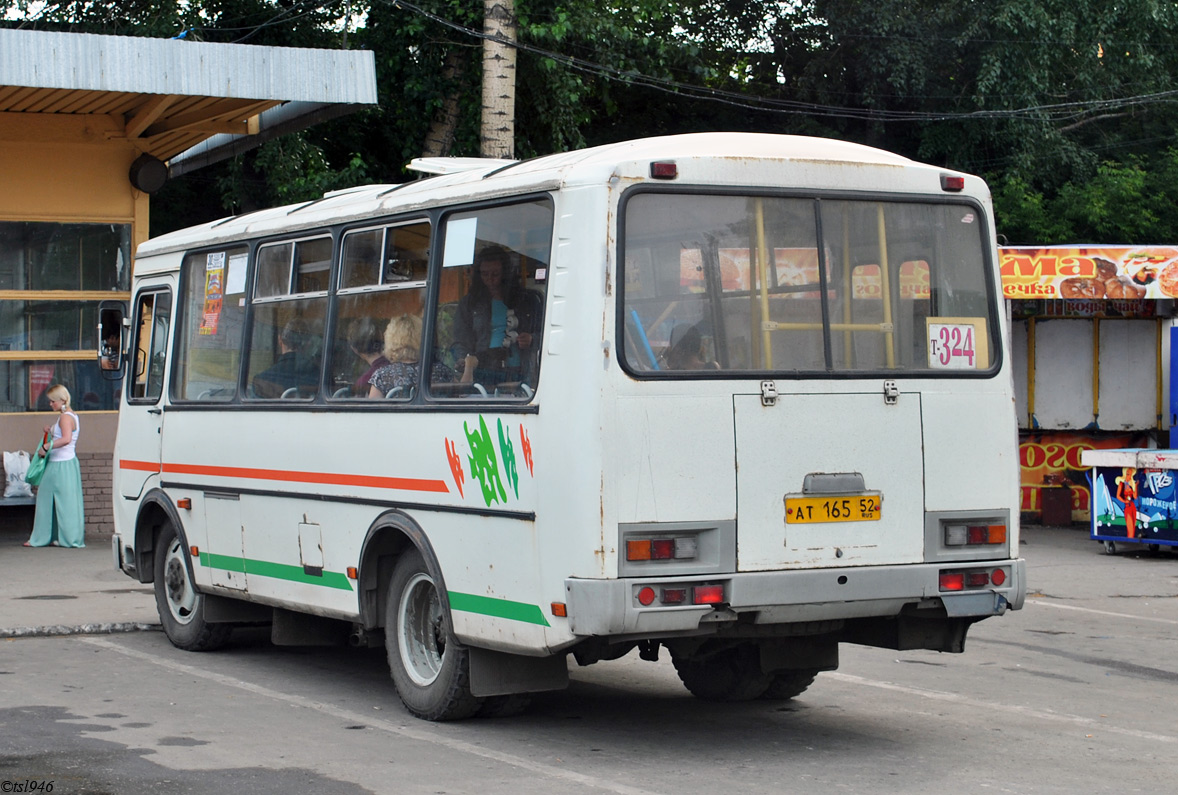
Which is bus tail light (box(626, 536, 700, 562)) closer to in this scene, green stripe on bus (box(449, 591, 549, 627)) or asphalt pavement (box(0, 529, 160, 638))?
green stripe on bus (box(449, 591, 549, 627))

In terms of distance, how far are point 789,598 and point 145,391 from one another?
5878 mm

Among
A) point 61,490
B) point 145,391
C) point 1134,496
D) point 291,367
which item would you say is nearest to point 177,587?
A: point 145,391

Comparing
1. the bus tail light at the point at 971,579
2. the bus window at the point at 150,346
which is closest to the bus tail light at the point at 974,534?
the bus tail light at the point at 971,579

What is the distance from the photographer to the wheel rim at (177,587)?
10523mm

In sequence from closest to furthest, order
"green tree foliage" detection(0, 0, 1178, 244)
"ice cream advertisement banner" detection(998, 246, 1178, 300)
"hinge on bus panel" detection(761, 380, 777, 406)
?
"hinge on bus panel" detection(761, 380, 777, 406)
"ice cream advertisement banner" detection(998, 246, 1178, 300)
"green tree foliage" detection(0, 0, 1178, 244)

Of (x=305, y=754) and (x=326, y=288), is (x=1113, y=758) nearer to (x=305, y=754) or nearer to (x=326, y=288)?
(x=305, y=754)

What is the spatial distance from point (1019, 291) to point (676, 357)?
1257 centimetres

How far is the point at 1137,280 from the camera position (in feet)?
59.8

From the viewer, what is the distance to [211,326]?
33.4 ft

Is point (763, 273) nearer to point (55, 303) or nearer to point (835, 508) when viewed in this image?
point (835, 508)

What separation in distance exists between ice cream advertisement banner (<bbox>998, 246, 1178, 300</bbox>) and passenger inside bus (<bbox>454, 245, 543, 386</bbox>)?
39.1 ft

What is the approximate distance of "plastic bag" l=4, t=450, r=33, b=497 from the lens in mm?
16672

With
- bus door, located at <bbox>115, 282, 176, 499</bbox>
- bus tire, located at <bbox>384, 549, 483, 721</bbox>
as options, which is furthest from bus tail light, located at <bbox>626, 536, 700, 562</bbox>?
bus door, located at <bbox>115, 282, 176, 499</bbox>

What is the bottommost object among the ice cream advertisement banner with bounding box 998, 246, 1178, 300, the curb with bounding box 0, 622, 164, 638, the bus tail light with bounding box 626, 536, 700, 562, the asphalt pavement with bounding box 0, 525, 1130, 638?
the curb with bounding box 0, 622, 164, 638
